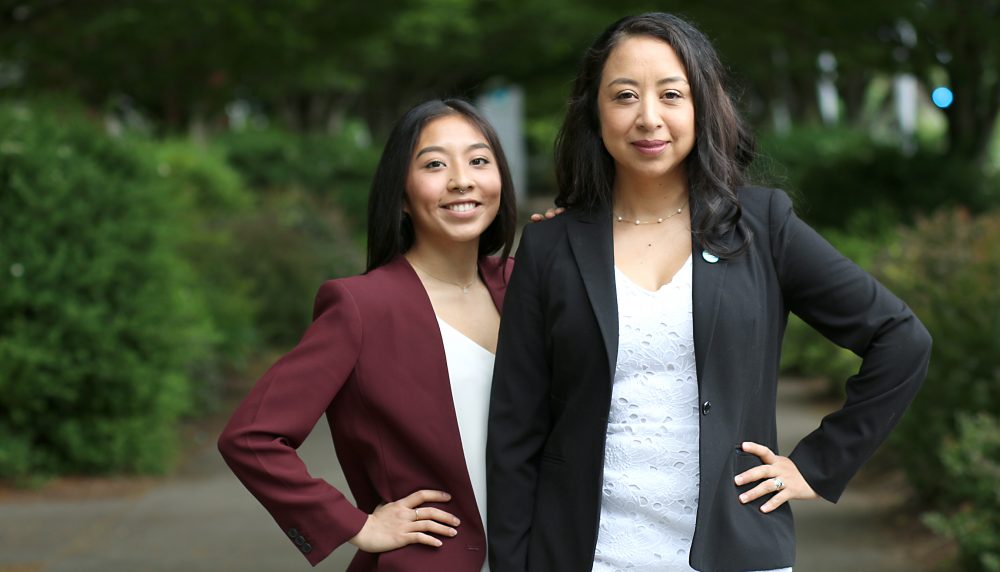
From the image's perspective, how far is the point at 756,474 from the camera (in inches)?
101

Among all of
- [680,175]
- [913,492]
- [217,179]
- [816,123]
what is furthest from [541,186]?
[680,175]

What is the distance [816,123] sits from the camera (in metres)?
31.6

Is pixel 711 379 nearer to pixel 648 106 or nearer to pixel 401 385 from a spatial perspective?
pixel 648 106

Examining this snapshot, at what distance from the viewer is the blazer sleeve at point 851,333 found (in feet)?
8.40

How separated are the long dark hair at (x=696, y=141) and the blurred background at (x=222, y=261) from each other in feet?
0.68

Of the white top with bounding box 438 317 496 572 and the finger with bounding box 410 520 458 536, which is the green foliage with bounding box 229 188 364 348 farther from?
the finger with bounding box 410 520 458 536

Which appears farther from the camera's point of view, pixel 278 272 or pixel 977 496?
pixel 278 272

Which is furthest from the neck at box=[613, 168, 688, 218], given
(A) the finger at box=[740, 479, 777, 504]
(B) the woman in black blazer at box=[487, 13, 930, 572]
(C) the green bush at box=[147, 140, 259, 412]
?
(C) the green bush at box=[147, 140, 259, 412]

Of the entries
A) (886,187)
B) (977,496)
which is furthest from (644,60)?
(886,187)

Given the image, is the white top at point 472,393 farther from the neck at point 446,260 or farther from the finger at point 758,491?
the finger at point 758,491

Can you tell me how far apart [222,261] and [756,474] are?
9.14 m

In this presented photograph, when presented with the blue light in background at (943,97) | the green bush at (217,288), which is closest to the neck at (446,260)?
the blue light in background at (943,97)

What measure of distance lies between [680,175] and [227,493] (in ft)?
18.6

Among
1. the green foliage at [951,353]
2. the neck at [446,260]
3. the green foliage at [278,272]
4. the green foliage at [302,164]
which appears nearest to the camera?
the neck at [446,260]
